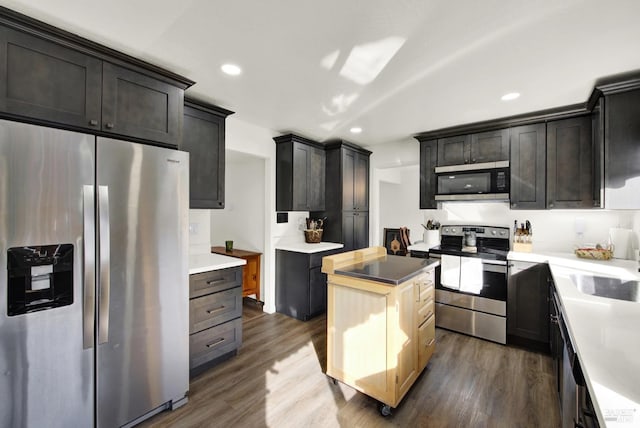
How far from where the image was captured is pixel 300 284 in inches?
139

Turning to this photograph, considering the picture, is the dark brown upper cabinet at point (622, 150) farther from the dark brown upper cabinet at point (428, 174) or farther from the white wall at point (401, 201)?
the white wall at point (401, 201)

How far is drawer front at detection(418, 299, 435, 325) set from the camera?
7.18 ft

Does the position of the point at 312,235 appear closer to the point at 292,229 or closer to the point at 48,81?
the point at 292,229

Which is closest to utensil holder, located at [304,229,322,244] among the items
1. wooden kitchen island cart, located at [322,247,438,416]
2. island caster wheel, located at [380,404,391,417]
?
wooden kitchen island cart, located at [322,247,438,416]

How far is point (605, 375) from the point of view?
0.87 meters

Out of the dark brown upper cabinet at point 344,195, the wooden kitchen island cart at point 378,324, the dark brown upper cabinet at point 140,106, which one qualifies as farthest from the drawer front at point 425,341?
the dark brown upper cabinet at point 140,106

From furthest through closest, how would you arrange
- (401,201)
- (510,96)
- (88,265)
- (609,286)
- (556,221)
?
(401,201) < (556,221) < (510,96) < (609,286) < (88,265)

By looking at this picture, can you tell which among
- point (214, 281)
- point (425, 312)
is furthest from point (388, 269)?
point (214, 281)

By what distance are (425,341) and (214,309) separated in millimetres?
1823

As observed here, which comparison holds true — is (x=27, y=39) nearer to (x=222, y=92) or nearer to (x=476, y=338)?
(x=222, y=92)

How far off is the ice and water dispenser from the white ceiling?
1.30 m

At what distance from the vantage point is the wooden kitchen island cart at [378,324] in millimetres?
1856

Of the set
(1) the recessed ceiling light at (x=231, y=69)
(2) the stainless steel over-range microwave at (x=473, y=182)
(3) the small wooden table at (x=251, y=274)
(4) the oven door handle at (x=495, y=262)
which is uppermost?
(1) the recessed ceiling light at (x=231, y=69)

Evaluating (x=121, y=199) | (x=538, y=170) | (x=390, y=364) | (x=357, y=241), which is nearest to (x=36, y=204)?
(x=121, y=199)
